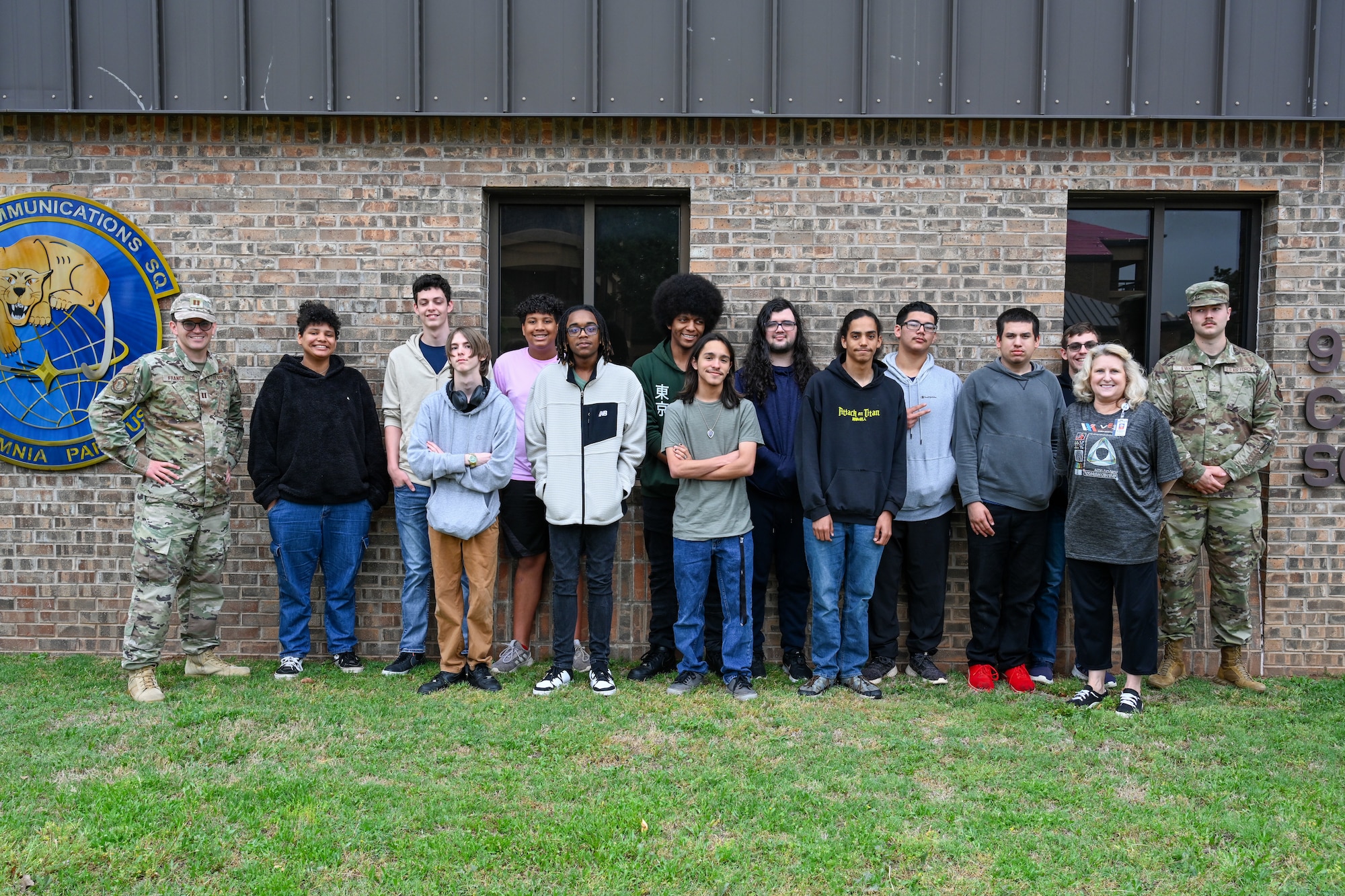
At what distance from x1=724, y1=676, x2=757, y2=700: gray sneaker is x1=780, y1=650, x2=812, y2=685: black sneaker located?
1.33ft

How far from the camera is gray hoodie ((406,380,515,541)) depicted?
201 inches

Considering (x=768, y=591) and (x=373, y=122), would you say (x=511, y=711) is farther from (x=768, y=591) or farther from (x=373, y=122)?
(x=373, y=122)

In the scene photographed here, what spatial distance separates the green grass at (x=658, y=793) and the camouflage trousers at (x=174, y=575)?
38 cm

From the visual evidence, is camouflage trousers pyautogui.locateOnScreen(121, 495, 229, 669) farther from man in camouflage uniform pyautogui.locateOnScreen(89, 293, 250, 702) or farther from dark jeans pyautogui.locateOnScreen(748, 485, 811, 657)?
dark jeans pyautogui.locateOnScreen(748, 485, 811, 657)

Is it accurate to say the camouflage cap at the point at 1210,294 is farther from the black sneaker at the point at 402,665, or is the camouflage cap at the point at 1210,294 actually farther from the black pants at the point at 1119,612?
the black sneaker at the point at 402,665

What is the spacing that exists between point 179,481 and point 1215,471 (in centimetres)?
609

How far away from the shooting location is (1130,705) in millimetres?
4859

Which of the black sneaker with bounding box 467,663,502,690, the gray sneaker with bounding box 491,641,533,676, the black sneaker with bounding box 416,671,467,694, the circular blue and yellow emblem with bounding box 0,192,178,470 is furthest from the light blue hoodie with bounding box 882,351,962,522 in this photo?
the circular blue and yellow emblem with bounding box 0,192,178,470

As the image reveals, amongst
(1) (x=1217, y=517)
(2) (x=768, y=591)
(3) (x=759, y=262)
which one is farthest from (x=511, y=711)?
(1) (x=1217, y=517)

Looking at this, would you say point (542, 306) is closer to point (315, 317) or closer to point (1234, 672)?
point (315, 317)

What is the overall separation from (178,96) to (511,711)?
447 cm

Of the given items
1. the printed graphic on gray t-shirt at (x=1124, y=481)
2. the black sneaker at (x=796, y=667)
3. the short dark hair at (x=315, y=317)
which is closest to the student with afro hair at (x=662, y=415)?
the black sneaker at (x=796, y=667)

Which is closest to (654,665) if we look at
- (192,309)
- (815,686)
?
(815,686)

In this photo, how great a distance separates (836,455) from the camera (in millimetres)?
5090
